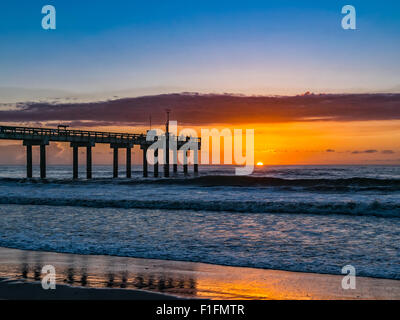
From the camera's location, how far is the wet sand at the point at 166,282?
6.21m

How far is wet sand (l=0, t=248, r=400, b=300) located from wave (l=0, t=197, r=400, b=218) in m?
12.1

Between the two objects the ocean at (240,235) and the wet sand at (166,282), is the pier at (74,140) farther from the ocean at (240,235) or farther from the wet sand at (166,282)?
the wet sand at (166,282)

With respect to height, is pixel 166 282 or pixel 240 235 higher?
pixel 166 282

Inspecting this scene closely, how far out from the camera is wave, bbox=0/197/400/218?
64.1 ft

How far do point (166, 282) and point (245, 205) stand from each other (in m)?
14.6

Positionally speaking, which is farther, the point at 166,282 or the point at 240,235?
the point at 240,235

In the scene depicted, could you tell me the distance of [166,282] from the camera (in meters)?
6.97

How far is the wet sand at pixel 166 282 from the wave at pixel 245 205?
12.1 meters
